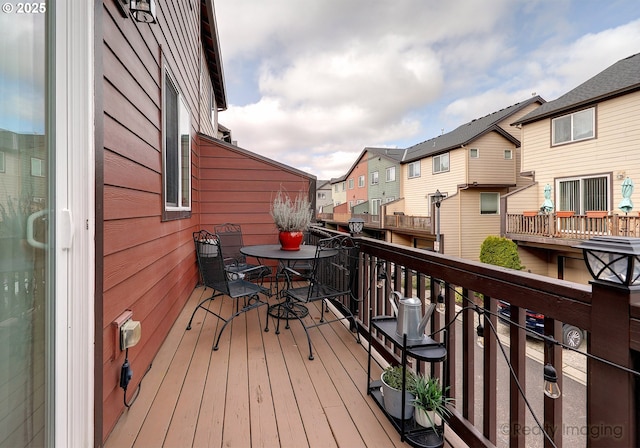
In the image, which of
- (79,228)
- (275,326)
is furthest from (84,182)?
(275,326)

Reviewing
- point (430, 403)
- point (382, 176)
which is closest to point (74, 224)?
point (430, 403)

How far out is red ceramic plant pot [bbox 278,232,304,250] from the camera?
10.9 feet

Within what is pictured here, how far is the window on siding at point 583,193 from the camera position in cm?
825

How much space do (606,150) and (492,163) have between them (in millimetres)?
5526

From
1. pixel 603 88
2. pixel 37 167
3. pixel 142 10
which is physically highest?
pixel 603 88

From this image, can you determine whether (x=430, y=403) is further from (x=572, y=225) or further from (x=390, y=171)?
(x=390, y=171)

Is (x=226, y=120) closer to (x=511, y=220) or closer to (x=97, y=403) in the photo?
(x=511, y=220)

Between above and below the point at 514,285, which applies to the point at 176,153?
above

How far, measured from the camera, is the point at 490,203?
1389cm

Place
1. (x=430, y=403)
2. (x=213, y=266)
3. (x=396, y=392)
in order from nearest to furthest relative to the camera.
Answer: (x=430, y=403), (x=396, y=392), (x=213, y=266)

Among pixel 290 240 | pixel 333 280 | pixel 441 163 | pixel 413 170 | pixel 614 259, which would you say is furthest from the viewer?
pixel 413 170

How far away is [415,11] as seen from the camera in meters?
6.11

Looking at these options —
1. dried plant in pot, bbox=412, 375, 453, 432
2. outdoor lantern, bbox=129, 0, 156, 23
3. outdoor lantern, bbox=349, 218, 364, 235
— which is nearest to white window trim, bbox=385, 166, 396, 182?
outdoor lantern, bbox=349, 218, 364, 235

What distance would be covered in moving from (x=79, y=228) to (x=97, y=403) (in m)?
0.78
